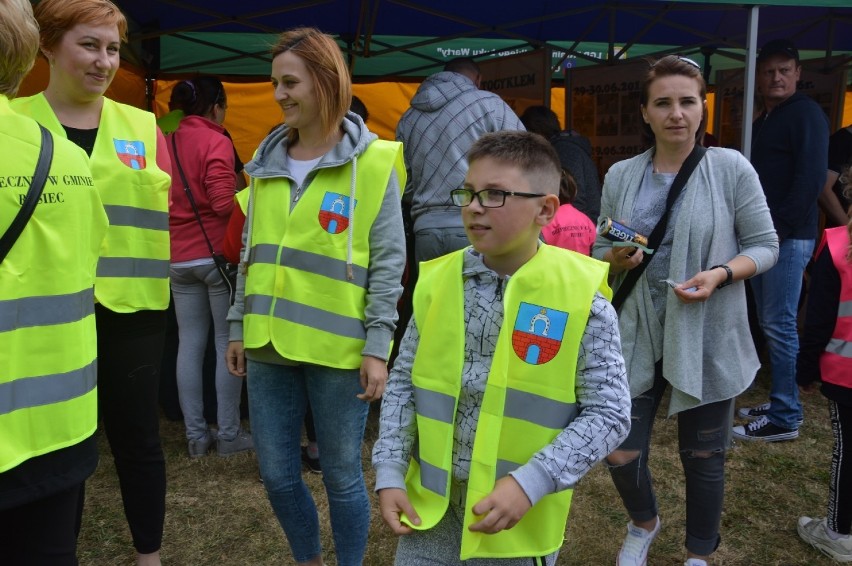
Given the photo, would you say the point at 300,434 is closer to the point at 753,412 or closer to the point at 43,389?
the point at 43,389

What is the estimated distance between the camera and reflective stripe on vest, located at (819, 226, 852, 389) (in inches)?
110

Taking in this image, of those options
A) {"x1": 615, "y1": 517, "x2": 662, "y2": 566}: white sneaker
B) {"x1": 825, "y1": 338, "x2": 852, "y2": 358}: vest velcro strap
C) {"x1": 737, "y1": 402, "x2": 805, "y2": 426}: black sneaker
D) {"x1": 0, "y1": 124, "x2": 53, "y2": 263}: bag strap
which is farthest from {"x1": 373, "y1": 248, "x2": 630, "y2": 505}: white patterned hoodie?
{"x1": 737, "y1": 402, "x2": 805, "y2": 426}: black sneaker

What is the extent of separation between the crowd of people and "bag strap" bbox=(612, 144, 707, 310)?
1 centimetres

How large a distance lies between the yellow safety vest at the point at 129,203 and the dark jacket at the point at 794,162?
11.2 ft

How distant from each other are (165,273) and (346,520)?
3.41ft

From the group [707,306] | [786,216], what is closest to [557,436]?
[707,306]

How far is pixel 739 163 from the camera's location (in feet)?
8.38

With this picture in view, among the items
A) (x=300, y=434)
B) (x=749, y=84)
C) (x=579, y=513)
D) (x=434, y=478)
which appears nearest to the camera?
(x=434, y=478)

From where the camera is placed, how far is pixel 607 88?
6.35m

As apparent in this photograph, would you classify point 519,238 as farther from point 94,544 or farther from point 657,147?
point 94,544

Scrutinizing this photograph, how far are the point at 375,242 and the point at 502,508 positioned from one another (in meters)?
1.13

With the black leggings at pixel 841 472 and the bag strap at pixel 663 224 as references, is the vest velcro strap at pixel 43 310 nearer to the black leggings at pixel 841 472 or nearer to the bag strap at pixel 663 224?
the bag strap at pixel 663 224

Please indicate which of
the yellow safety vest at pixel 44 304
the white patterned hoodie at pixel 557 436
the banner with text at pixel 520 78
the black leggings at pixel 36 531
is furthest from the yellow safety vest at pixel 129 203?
the banner with text at pixel 520 78

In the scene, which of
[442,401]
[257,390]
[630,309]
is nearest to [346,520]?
[257,390]
